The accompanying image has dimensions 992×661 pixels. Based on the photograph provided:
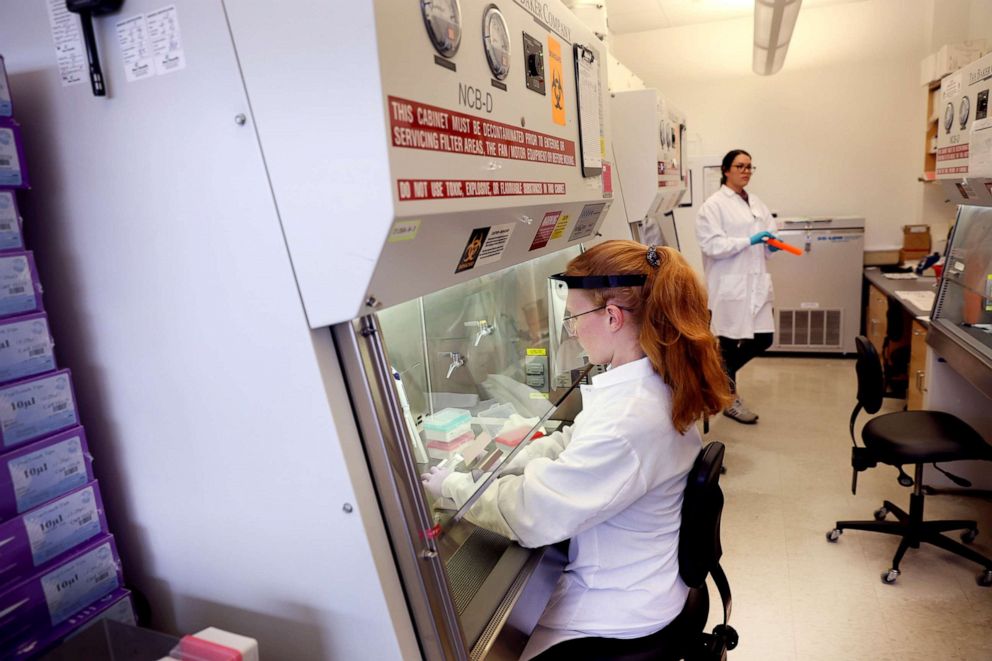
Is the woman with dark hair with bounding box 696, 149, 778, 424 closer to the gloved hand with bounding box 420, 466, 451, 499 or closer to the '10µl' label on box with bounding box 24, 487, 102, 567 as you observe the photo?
the gloved hand with bounding box 420, 466, 451, 499

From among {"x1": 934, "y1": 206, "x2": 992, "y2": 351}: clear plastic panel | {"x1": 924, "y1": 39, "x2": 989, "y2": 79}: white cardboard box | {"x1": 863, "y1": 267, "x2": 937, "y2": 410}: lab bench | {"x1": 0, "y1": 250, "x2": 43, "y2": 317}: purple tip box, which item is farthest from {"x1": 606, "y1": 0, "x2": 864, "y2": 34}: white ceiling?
{"x1": 0, "y1": 250, "x2": 43, "y2": 317}: purple tip box

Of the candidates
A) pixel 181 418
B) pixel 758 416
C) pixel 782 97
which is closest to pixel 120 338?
pixel 181 418

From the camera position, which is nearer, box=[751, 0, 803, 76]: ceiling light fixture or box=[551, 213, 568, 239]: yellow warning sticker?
box=[551, 213, 568, 239]: yellow warning sticker

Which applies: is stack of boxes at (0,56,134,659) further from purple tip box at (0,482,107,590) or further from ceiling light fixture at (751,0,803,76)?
ceiling light fixture at (751,0,803,76)

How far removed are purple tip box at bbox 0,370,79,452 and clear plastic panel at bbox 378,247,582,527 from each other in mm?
518

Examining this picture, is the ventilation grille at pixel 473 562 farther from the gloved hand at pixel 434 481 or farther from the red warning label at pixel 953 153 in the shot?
the red warning label at pixel 953 153

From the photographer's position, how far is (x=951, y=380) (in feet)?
10.3

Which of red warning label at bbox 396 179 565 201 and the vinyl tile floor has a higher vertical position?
red warning label at bbox 396 179 565 201

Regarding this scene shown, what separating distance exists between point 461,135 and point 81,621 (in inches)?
35.5

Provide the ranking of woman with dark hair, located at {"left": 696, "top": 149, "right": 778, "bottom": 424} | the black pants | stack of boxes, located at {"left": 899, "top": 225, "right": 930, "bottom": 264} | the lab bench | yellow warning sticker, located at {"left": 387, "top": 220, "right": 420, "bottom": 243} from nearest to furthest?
yellow warning sticker, located at {"left": 387, "top": 220, "right": 420, "bottom": 243} < the lab bench < woman with dark hair, located at {"left": 696, "top": 149, "right": 778, "bottom": 424} < the black pants < stack of boxes, located at {"left": 899, "top": 225, "right": 930, "bottom": 264}

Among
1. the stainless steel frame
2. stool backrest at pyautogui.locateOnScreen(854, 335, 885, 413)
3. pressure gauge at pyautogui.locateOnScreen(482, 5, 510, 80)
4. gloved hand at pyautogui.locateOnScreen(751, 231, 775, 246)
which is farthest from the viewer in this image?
gloved hand at pyautogui.locateOnScreen(751, 231, 775, 246)

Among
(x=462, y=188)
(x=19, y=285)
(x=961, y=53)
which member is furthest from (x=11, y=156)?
(x=961, y=53)

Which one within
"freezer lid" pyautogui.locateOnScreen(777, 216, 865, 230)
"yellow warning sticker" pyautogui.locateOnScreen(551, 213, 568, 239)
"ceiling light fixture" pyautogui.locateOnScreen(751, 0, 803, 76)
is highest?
"ceiling light fixture" pyautogui.locateOnScreen(751, 0, 803, 76)

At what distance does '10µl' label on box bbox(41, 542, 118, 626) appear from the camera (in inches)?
37.1
